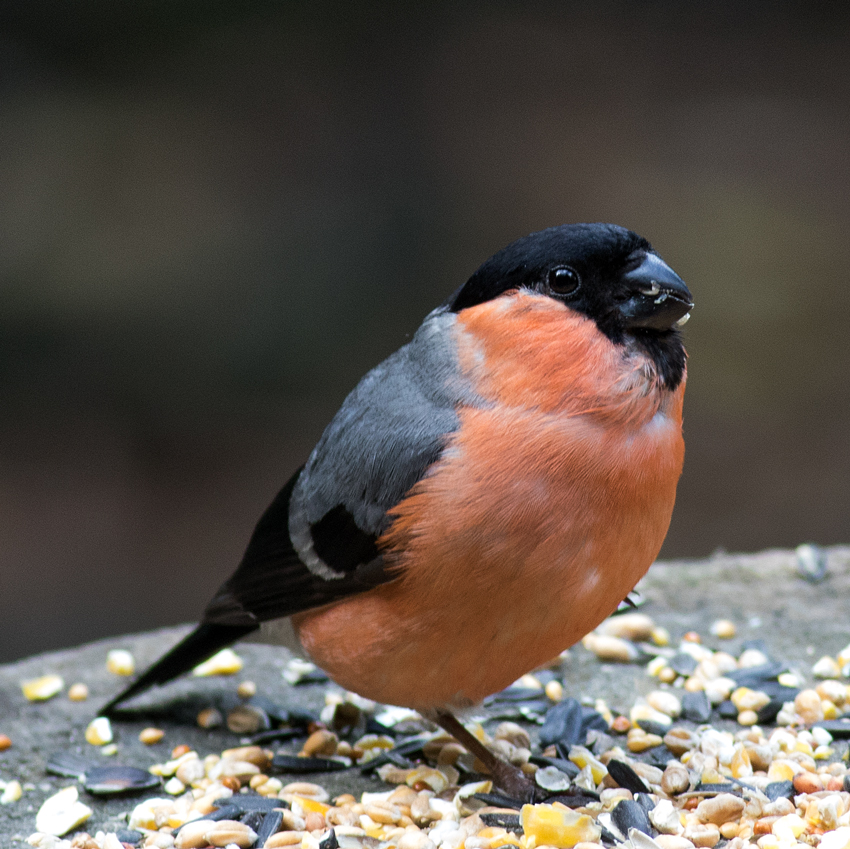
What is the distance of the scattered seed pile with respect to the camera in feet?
9.04

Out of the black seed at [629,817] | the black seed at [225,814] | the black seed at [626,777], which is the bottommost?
the black seed at [225,814]

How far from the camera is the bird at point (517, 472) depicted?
8.75 feet

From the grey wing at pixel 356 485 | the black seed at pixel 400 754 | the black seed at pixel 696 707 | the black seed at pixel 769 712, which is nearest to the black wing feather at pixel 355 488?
the grey wing at pixel 356 485

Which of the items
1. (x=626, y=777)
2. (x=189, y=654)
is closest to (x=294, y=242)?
(x=189, y=654)

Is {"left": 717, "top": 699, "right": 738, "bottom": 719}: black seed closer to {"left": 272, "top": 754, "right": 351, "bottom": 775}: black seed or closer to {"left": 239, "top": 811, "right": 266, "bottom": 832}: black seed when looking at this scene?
{"left": 272, "top": 754, "right": 351, "bottom": 775}: black seed

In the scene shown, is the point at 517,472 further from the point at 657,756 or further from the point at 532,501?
the point at 657,756

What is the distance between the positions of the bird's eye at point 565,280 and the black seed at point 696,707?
159 centimetres

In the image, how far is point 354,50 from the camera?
330 inches

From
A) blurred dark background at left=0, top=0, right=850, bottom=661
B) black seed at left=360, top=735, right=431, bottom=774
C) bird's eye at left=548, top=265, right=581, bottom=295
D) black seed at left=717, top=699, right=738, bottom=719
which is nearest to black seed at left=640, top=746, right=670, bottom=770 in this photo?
black seed at left=717, top=699, right=738, bottom=719

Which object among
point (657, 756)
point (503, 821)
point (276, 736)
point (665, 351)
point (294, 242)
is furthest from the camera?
point (294, 242)

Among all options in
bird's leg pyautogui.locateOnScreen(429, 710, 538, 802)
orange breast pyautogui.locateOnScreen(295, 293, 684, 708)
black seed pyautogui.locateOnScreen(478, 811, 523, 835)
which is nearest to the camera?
orange breast pyautogui.locateOnScreen(295, 293, 684, 708)

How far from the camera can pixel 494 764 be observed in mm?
3156

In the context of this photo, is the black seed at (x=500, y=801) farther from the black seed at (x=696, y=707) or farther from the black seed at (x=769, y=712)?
the black seed at (x=769, y=712)

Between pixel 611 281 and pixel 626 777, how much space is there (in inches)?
55.4
